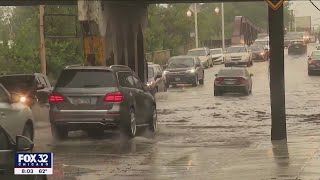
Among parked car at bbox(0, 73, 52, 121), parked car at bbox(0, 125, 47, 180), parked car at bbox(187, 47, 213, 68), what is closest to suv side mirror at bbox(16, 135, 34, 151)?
parked car at bbox(0, 125, 47, 180)

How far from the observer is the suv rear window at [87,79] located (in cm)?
1476

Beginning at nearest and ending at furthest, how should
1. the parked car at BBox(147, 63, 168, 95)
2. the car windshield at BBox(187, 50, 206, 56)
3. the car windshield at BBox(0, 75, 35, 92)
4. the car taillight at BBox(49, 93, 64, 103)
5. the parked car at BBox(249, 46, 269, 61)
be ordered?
the car taillight at BBox(49, 93, 64, 103), the car windshield at BBox(0, 75, 35, 92), the parked car at BBox(147, 63, 168, 95), the car windshield at BBox(187, 50, 206, 56), the parked car at BBox(249, 46, 269, 61)

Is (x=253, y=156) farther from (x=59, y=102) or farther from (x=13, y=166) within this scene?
(x=13, y=166)

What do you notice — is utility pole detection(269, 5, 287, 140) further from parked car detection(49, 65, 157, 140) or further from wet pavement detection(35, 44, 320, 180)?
parked car detection(49, 65, 157, 140)

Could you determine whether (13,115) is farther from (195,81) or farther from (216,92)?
(195,81)

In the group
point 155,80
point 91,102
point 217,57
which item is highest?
point 91,102

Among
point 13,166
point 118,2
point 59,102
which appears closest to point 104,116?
point 59,102

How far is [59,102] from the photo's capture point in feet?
48.3

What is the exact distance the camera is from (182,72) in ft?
131

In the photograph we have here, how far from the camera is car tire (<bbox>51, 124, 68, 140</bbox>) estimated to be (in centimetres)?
1506

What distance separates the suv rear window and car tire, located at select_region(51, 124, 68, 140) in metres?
1.00

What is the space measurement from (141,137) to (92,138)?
1.23 meters

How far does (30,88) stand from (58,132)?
6.43 metres

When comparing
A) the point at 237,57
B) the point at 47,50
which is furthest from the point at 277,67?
the point at 237,57
